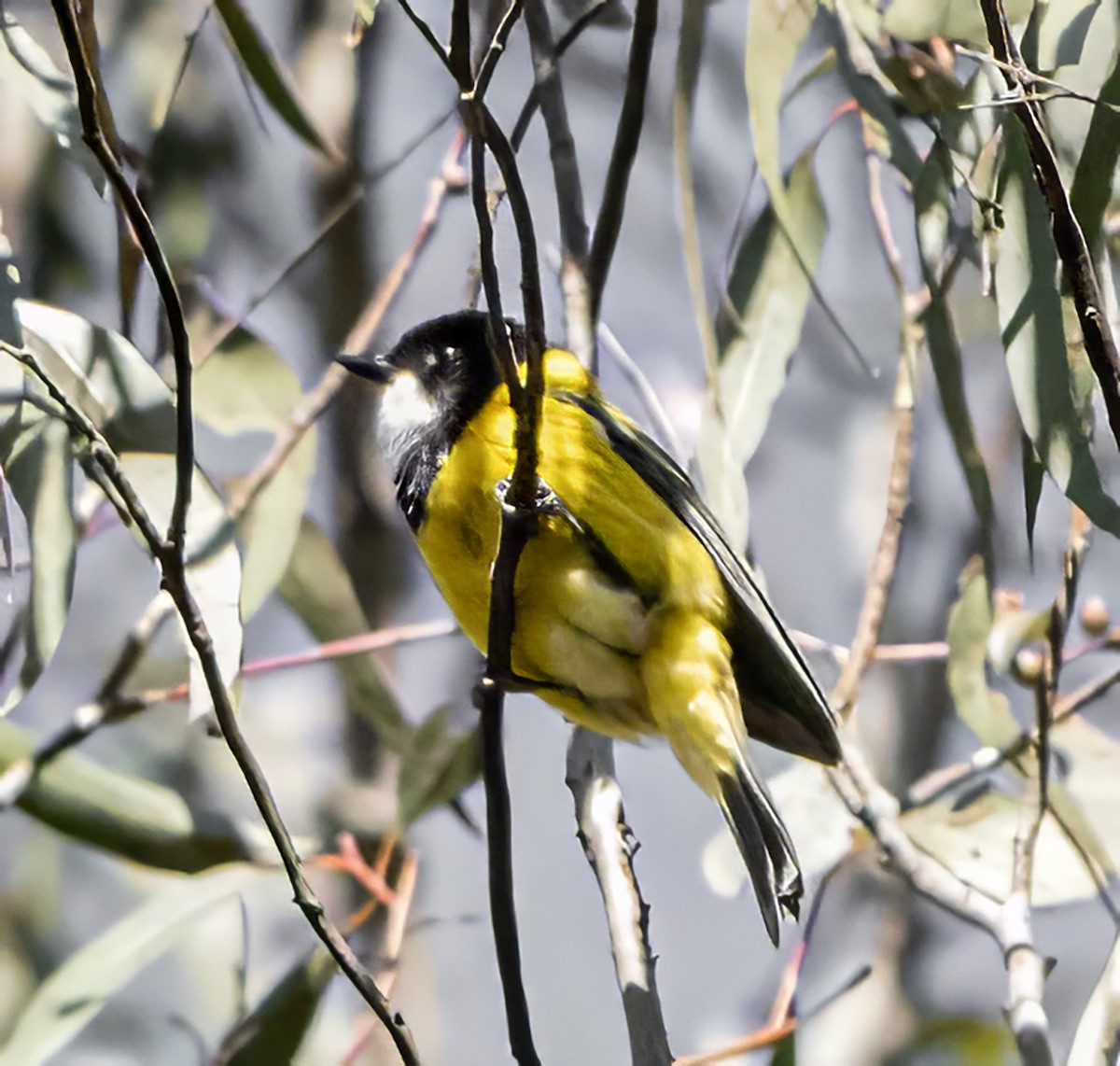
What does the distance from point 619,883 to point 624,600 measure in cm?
34

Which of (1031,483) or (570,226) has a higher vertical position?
(570,226)

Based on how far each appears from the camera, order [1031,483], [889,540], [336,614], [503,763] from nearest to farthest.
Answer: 1. [503,763]
2. [1031,483]
3. [889,540]
4. [336,614]

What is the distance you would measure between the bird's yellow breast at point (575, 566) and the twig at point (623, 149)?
0.38m

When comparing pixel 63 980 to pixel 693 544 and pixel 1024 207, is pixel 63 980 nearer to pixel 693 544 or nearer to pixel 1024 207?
pixel 693 544

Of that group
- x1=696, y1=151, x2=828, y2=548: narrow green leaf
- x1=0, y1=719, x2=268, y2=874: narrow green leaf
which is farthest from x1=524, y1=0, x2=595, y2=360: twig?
x1=0, y1=719, x2=268, y2=874: narrow green leaf

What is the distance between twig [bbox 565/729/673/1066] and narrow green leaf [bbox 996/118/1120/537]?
2.11 feet

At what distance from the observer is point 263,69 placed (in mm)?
2275

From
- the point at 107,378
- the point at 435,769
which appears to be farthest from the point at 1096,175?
the point at 435,769

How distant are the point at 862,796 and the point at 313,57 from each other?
7.00ft

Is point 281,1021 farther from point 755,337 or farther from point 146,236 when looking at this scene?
point 146,236

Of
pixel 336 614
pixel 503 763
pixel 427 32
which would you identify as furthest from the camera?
pixel 336 614

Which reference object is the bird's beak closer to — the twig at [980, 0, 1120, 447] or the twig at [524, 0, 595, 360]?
the twig at [524, 0, 595, 360]

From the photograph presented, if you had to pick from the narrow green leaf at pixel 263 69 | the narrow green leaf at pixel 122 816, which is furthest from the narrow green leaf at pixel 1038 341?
the narrow green leaf at pixel 122 816

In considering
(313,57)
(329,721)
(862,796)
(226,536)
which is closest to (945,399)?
(862,796)
